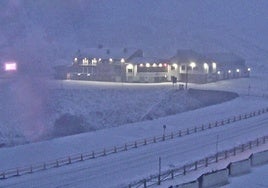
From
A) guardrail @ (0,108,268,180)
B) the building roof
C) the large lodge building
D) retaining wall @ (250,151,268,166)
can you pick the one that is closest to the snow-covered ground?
guardrail @ (0,108,268,180)

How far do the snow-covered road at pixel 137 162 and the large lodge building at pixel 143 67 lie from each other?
3216 centimetres


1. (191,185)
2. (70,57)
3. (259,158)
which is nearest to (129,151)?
(259,158)

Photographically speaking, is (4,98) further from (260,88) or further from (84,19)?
(84,19)

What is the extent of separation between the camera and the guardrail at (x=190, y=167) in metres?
28.5

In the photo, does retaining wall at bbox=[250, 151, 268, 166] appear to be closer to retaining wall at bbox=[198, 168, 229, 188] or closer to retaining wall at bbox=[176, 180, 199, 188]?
retaining wall at bbox=[198, 168, 229, 188]

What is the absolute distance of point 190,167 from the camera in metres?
32.0

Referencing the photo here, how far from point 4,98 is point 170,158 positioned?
98.7 ft

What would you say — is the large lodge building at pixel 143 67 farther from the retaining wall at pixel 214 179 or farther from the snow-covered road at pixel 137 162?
the retaining wall at pixel 214 179

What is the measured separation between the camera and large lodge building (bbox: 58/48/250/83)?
259 ft

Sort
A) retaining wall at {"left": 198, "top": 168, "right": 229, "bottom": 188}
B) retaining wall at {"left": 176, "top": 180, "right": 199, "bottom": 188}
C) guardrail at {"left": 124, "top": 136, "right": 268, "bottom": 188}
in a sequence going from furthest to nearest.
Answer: guardrail at {"left": 124, "top": 136, "right": 268, "bottom": 188} → retaining wall at {"left": 198, "top": 168, "right": 229, "bottom": 188} → retaining wall at {"left": 176, "top": 180, "right": 199, "bottom": 188}

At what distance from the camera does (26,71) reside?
92.1 metres

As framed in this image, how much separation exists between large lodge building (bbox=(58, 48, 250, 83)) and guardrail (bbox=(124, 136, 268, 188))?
39.0m

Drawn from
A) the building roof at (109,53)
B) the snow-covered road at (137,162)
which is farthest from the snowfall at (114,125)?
the building roof at (109,53)

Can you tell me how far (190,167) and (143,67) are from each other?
4751 centimetres
